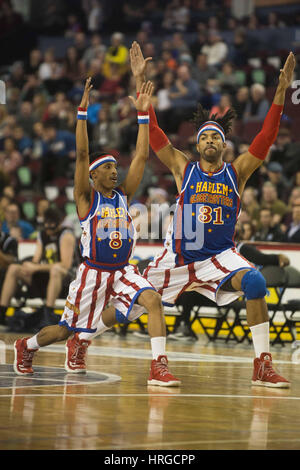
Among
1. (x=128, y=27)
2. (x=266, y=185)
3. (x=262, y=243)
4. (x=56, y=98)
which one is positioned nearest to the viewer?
(x=262, y=243)

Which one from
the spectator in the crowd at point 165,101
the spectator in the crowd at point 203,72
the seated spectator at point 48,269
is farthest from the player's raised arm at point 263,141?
the spectator in the crowd at point 203,72

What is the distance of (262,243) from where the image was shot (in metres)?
14.1

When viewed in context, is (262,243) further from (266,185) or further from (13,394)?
(13,394)

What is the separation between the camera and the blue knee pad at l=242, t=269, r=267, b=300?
301 inches

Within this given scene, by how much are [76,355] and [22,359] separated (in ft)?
1.71

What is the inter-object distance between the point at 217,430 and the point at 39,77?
2040 centimetres

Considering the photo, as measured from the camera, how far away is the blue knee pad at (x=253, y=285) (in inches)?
301

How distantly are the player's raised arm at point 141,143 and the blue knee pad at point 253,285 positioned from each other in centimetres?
136

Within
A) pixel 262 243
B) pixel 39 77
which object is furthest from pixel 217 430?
pixel 39 77

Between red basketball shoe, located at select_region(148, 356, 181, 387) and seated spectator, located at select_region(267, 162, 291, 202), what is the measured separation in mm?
9193

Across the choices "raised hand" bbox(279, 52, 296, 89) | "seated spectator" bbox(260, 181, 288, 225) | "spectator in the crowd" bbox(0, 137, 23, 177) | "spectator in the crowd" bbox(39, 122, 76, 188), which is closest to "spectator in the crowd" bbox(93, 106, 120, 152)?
"spectator in the crowd" bbox(39, 122, 76, 188)

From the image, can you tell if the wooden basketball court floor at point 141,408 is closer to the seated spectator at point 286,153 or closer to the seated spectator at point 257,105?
the seated spectator at point 286,153

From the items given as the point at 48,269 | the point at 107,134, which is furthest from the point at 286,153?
the point at 48,269

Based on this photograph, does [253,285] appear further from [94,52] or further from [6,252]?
[94,52]
